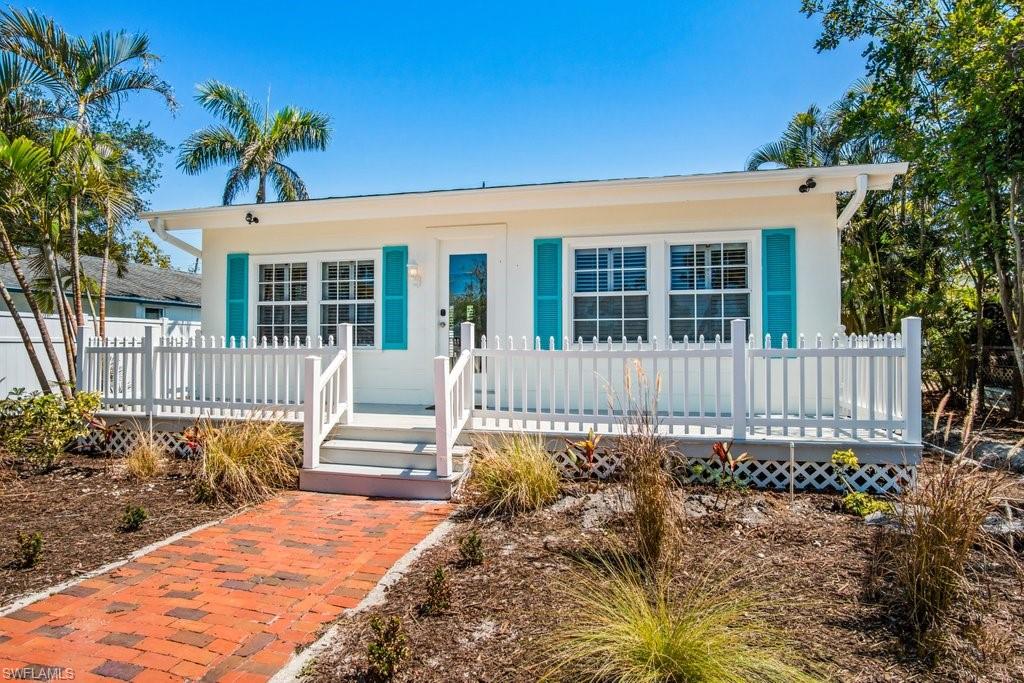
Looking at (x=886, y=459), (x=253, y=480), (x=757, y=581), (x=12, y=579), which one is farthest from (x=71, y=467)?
(x=886, y=459)

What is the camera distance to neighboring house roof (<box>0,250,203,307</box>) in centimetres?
1597

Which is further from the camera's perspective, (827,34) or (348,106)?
(348,106)

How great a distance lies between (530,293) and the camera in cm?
732

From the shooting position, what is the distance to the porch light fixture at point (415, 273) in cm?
762

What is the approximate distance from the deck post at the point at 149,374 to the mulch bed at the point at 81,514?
660 millimetres

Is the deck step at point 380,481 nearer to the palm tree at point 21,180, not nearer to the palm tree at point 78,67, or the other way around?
the palm tree at point 21,180

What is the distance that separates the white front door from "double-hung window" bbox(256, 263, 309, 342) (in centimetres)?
203

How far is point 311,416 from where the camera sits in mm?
5344

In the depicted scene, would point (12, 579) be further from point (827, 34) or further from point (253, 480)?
point (827, 34)

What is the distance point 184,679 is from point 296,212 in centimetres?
A: 624

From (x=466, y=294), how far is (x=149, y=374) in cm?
387

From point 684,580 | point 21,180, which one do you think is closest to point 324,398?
point 684,580

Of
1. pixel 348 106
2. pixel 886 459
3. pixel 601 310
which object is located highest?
pixel 348 106

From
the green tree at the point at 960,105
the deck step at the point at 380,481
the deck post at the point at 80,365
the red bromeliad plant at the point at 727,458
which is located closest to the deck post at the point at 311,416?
the deck step at the point at 380,481
